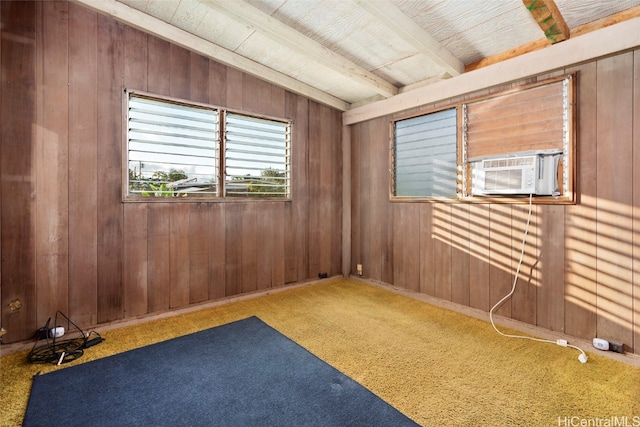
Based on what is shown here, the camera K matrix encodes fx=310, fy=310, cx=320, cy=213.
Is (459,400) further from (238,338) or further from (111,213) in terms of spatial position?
(111,213)

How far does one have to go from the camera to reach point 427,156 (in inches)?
132

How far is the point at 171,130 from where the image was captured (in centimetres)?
292

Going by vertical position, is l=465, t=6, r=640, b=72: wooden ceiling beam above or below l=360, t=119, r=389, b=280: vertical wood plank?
above

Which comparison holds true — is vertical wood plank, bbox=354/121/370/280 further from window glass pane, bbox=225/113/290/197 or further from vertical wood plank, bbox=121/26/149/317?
vertical wood plank, bbox=121/26/149/317

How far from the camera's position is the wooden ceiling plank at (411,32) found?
214 cm

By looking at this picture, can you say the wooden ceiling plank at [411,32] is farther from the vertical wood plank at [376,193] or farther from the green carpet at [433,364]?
the green carpet at [433,364]

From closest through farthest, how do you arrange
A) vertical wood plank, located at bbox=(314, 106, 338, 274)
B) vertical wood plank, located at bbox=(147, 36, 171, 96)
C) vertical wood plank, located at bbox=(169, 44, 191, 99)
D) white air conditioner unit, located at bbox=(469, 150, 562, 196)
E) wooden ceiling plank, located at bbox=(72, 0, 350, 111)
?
white air conditioner unit, located at bbox=(469, 150, 562, 196) → wooden ceiling plank, located at bbox=(72, 0, 350, 111) → vertical wood plank, located at bbox=(147, 36, 171, 96) → vertical wood plank, located at bbox=(169, 44, 191, 99) → vertical wood plank, located at bbox=(314, 106, 338, 274)

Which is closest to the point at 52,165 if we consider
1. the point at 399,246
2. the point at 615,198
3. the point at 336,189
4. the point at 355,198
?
the point at 336,189

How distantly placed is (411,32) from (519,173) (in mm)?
1417

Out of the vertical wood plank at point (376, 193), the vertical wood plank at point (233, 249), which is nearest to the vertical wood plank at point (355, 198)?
the vertical wood plank at point (376, 193)

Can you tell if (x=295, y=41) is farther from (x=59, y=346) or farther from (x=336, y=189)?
(x=59, y=346)

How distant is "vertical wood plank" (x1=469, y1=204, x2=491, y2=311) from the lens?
2.87 m

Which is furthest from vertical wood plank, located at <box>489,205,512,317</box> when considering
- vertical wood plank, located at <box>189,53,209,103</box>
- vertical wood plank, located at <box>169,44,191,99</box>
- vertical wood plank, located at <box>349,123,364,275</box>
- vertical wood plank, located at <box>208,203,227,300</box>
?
vertical wood plank, located at <box>169,44,191,99</box>

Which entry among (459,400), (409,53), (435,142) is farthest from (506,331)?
(409,53)
